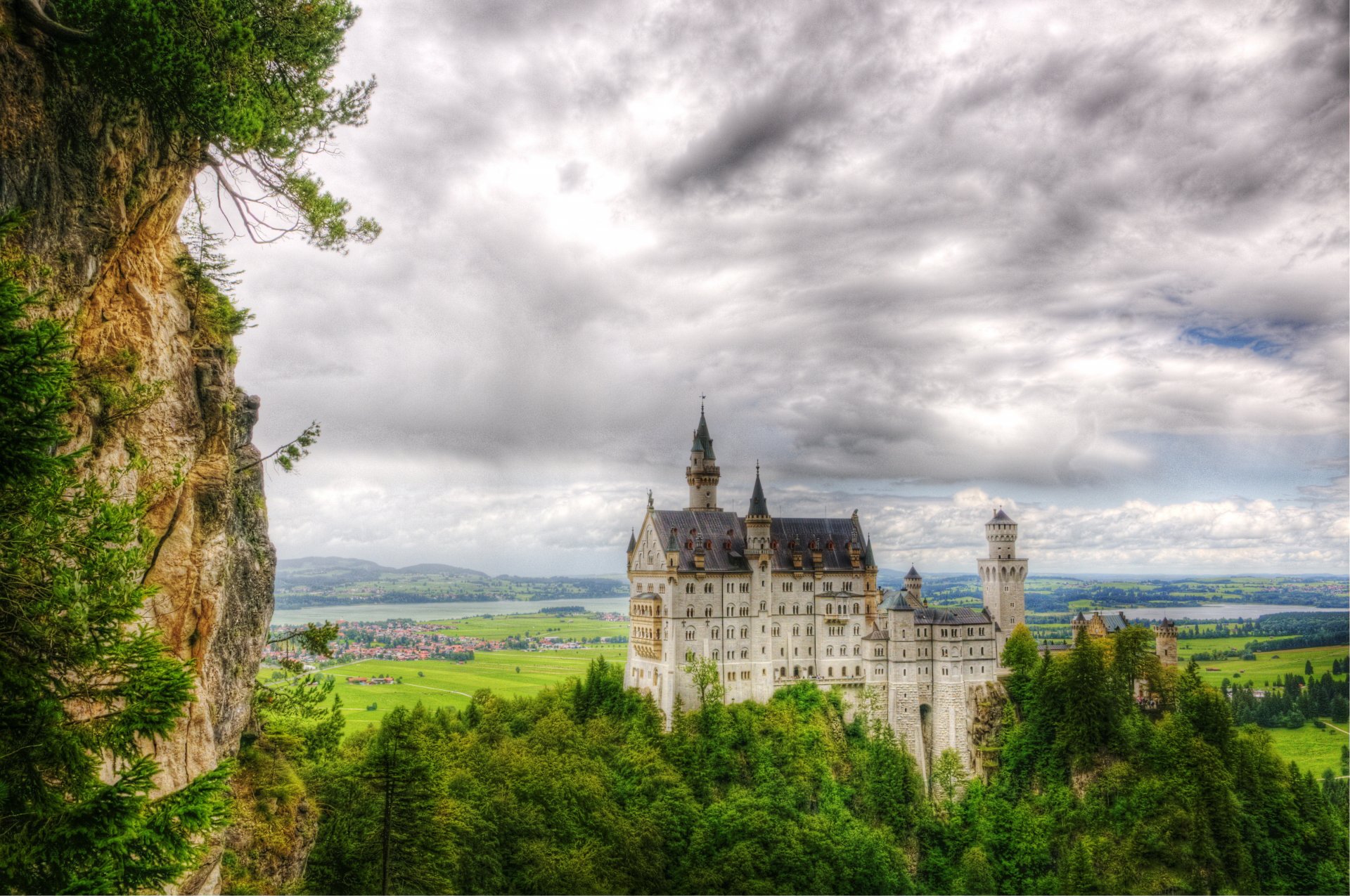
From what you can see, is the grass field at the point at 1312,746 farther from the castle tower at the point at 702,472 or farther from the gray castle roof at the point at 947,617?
the castle tower at the point at 702,472

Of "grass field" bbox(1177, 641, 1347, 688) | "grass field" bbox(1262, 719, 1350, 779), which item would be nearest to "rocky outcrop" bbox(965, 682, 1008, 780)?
"grass field" bbox(1262, 719, 1350, 779)

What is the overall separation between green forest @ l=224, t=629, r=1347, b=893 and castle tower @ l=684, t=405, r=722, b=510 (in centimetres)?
1905

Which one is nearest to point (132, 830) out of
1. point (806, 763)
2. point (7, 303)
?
point (7, 303)

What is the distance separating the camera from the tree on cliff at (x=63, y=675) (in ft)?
42.8

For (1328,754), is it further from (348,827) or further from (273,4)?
(273,4)

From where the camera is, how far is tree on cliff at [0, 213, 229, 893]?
13.0 meters

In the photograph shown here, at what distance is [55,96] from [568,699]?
2807 inches

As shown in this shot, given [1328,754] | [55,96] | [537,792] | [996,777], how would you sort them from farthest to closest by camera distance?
[1328,754] < [996,777] < [537,792] < [55,96]

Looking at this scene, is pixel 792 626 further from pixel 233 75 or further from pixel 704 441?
pixel 233 75

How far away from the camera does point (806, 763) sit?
73.2 metres

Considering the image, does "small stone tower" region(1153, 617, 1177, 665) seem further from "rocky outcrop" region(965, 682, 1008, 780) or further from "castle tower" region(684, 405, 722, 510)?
"castle tower" region(684, 405, 722, 510)

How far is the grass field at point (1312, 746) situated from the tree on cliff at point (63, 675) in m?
121

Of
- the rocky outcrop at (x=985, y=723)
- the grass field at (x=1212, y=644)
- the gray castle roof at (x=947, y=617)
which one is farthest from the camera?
the grass field at (x=1212, y=644)

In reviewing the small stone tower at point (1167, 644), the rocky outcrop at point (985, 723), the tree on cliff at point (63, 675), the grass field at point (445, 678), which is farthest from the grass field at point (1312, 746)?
the tree on cliff at point (63, 675)
